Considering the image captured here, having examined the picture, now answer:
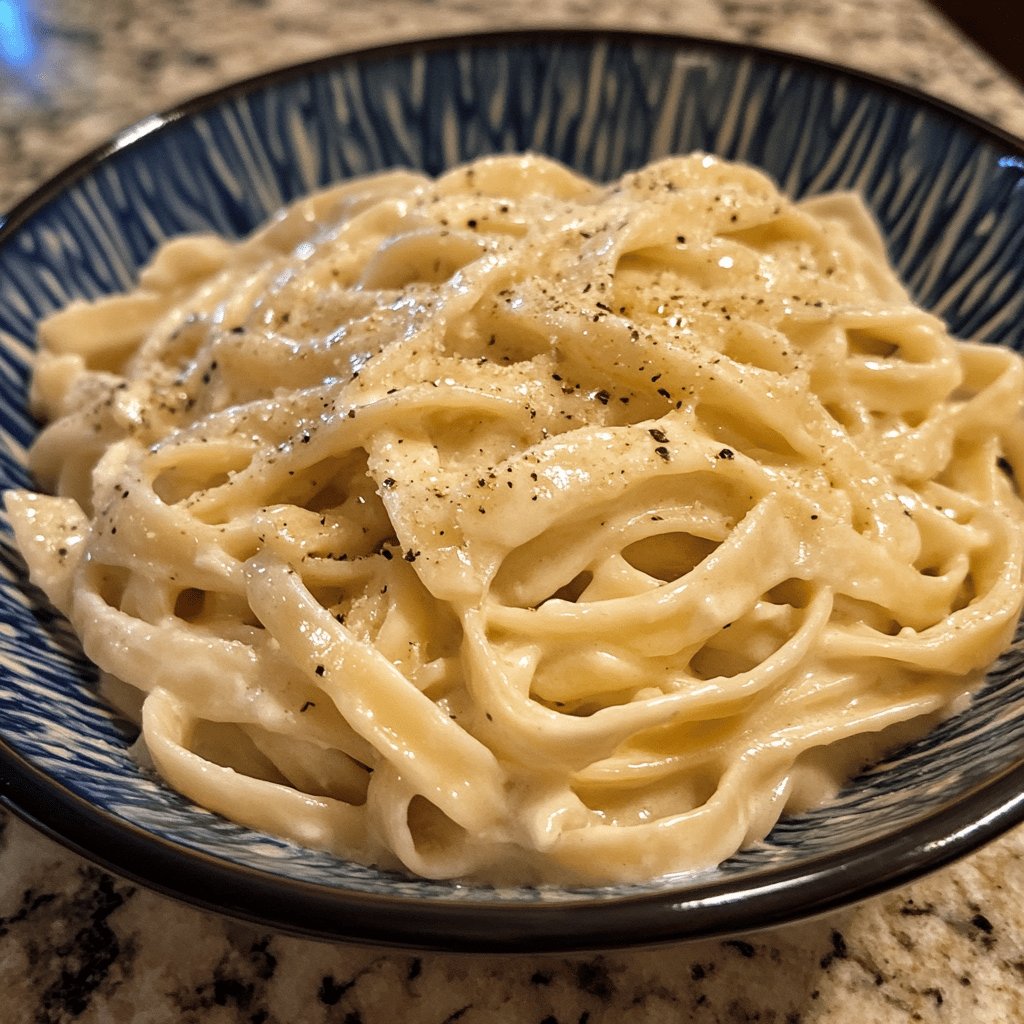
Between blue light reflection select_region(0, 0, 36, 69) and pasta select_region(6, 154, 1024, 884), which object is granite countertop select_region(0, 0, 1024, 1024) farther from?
blue light reflection select_region(0, 0, 36, 69)

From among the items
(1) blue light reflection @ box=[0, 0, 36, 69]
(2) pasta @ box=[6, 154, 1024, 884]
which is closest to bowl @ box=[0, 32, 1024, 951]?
(2) pasta @ box=[6, 154, 1024, 884]

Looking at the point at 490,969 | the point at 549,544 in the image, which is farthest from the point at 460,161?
the point at 490,969

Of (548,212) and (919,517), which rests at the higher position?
(548,212)

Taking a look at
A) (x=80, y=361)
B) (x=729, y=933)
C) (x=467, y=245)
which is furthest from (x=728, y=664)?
(x=80, y=361)

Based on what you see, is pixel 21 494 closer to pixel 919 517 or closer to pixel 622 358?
pixel 622 358

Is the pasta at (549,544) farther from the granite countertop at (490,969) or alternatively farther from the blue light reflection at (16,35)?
the blue light reflection at (16,35)

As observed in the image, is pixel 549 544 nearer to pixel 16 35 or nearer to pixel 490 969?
pixel 490 969
